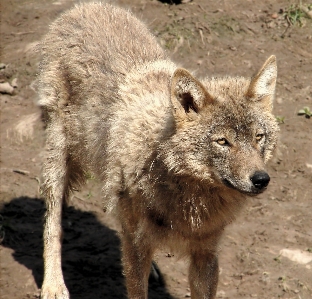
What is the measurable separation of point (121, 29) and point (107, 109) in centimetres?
109

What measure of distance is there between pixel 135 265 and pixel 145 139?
46.7 inches

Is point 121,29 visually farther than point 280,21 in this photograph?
No

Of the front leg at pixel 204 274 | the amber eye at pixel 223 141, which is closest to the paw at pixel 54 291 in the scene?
the front leg at pixel 204 274

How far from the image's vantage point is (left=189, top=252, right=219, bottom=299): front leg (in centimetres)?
613

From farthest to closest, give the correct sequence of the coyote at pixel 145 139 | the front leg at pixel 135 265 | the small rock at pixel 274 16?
the small rock at pixel 274 16, the front leg at pixel 135 265, the coyote at pixel 145 139

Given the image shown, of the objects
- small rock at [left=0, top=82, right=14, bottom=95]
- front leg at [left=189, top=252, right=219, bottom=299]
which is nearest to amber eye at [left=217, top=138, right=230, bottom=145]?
front leg at [left=189, top=252, right=219, bottom=299]

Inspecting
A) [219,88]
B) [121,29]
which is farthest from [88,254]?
[219,88]

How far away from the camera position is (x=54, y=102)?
7.30 meters

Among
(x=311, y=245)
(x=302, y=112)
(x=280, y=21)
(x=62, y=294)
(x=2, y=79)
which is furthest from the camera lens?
(x=280, y=21)

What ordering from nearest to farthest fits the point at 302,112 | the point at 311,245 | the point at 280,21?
the point at 311,245
the point at 302,112
the point at 280,21

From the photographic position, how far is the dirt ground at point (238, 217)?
24.3ft

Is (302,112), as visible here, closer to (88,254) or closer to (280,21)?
(280,21)

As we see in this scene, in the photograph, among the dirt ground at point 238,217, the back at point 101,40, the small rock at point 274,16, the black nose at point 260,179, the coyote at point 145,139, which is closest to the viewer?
the black nose at point 260,179

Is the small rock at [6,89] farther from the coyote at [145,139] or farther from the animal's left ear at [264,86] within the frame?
the animal's left ear at [264,86]
